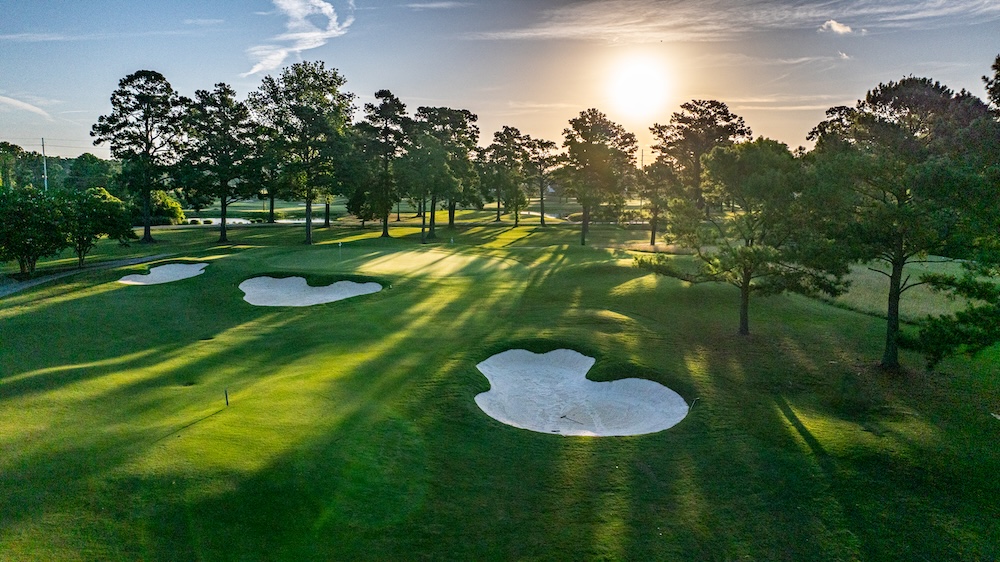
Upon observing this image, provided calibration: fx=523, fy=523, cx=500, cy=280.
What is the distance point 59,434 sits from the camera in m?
12.3

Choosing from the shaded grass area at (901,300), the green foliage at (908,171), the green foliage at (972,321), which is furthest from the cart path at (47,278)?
the shaded grass area at (901,300)

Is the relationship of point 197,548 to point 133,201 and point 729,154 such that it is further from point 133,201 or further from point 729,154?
point 133,201

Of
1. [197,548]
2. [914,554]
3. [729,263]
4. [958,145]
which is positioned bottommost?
[914,554]

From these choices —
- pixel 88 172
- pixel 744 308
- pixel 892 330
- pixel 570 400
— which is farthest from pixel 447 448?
pixel 88 172

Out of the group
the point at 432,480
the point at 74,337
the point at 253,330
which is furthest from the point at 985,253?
the point at 74,337

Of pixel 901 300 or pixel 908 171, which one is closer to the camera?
pixel 908 171

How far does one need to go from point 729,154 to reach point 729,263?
201 inches

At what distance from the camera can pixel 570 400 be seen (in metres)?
17.8

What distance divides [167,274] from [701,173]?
1362 inches

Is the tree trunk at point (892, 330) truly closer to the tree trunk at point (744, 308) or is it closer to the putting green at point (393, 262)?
the tree trunk at point (744, 308)

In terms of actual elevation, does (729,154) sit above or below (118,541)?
above

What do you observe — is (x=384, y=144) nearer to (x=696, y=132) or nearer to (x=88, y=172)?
(x=696, y=132)

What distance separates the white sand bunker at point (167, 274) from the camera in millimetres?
33750

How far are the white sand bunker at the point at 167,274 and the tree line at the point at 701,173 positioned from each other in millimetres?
19818
